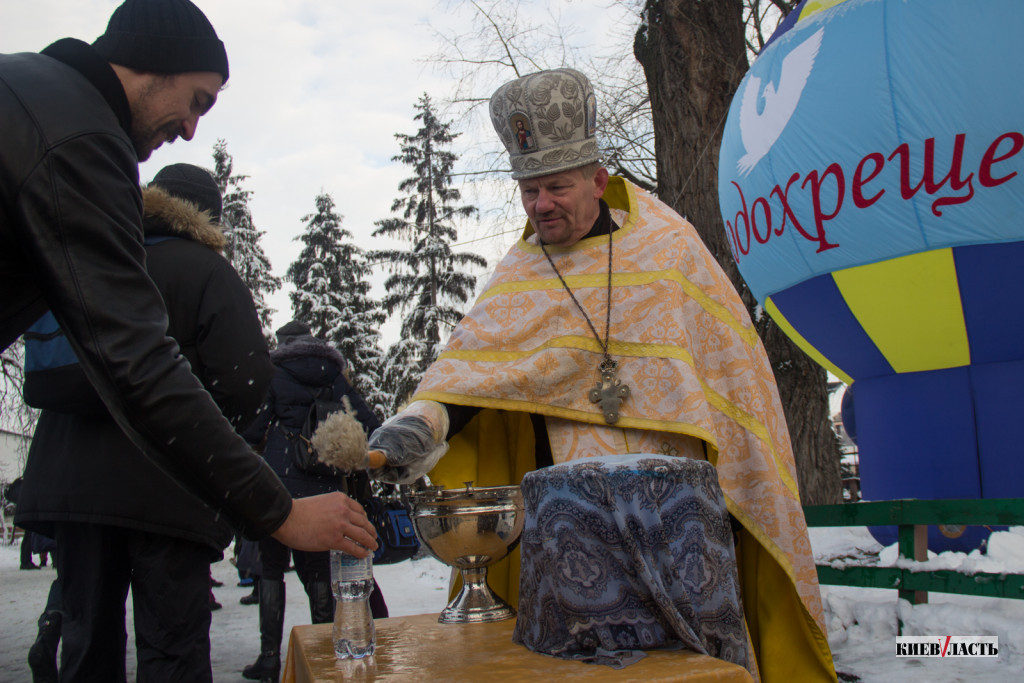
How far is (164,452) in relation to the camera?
1561mm

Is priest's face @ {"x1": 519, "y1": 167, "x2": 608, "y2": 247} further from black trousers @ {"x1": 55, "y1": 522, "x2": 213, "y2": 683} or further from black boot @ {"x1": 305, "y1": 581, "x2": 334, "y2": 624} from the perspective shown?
black boot @ {"x1": 305, "y1": 581, "x2": 334, "y2": 624}

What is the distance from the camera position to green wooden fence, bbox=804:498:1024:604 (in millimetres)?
3961

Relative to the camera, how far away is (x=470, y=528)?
7.34ft

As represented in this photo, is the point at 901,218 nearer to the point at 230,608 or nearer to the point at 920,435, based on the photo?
the point at 920,435

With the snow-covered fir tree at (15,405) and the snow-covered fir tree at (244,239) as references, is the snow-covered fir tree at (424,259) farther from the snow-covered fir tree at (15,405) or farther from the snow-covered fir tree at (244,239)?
the snow-covered fir tree at (15,405)

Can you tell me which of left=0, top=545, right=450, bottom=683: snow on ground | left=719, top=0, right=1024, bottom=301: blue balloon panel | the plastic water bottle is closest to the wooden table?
the plastic water bottle

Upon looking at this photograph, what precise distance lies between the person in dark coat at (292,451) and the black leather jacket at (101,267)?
323 centimetres

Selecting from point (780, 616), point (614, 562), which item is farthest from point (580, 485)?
point (780, 616)

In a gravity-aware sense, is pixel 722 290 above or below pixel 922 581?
above

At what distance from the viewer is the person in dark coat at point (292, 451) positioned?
475 cm

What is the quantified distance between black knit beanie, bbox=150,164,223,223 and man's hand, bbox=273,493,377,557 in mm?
1664

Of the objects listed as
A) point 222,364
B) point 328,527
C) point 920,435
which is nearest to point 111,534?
point 222,364

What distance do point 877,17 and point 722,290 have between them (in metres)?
2.35

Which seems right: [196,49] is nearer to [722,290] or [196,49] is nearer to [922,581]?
[722,290]
